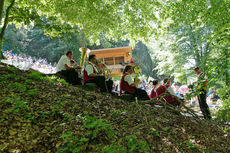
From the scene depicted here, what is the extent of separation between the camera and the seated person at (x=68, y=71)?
657 centimetres

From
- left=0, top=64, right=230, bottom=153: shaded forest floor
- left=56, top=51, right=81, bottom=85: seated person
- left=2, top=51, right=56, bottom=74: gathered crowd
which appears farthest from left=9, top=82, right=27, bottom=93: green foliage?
left=56, top=51, right=81, bottom=85: seated person

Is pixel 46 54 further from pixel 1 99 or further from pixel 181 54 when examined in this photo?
pixel 1 99

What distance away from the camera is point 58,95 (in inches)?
157

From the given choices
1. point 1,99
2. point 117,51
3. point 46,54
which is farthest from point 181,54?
point 46,54

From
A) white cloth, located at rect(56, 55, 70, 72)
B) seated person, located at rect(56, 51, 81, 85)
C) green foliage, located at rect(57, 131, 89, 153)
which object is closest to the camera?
green foliage, located at rect(57, 131, 89, 153)

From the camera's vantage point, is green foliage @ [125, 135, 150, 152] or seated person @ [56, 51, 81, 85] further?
seated person @ [56, 51, 81, 85]

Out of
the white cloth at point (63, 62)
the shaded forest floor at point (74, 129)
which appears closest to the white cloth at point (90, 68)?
the white cloth at point (63, 62)

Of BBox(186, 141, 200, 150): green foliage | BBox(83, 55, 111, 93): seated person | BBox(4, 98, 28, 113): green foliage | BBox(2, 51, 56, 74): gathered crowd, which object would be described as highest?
BBox(2, 51, 56, 74): gathered crowd

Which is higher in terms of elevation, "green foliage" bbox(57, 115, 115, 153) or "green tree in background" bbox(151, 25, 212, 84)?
"green tree in background" bbox(151, 25, 212, 84)

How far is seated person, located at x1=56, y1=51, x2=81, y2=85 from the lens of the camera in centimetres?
657

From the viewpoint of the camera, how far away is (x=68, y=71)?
6.57m

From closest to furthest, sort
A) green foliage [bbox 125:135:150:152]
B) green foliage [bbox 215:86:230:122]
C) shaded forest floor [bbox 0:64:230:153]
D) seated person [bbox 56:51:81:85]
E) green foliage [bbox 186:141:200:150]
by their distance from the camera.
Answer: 1. shaded forest floor [bbox 0:64:230:153]
2. green foliage [bbox 125:135:150:152]
3. green foliage [bbox 186:141:200:150]
4. green foliage [bbox 215:86:230:122]
5. seated person [bbox 56:51:81:85]

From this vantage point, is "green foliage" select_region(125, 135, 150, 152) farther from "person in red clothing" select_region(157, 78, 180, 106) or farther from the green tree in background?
the green tree in background

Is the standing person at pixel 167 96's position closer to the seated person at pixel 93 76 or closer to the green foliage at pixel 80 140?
the seated person at pixel 93 76
